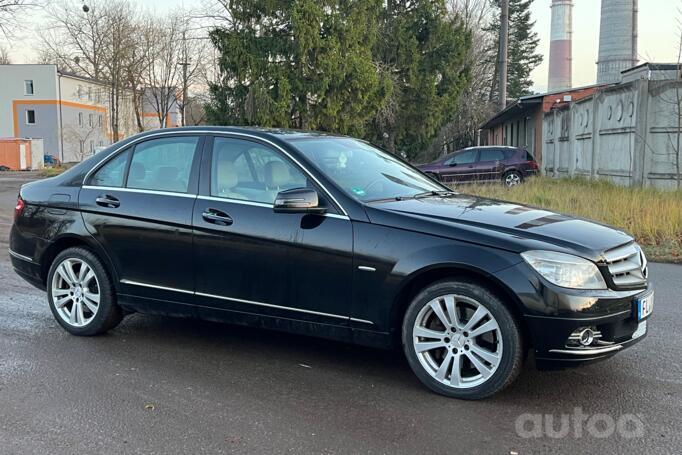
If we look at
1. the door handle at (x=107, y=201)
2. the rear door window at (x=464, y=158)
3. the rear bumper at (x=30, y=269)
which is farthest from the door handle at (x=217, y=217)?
the rear door window at (x=464, y=158)

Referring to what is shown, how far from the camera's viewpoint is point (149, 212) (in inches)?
192

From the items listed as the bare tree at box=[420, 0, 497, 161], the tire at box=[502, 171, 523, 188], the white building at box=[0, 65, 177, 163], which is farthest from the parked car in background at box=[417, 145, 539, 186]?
the white building at box=[0, 65, 177, 163]

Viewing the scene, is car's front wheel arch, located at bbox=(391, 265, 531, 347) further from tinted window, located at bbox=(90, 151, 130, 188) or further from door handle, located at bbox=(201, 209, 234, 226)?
tinted window, located at bbox=(90, 151, 130, 188)

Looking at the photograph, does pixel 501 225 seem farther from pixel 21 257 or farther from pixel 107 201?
pixel 21 257

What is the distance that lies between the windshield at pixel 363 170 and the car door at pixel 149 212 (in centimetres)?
94

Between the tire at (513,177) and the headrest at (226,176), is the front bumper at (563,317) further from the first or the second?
the tire at (513,177)

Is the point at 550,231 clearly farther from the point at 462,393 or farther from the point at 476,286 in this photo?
the point at 462,393

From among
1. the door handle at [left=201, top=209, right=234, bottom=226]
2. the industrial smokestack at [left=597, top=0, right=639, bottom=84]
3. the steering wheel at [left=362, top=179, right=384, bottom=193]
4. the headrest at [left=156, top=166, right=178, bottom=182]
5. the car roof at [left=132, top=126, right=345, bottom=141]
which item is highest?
the industrial smokestack at [left=597, top=0, right=639, bottom=84]

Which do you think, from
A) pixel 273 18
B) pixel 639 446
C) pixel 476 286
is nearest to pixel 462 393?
pixel 476 286

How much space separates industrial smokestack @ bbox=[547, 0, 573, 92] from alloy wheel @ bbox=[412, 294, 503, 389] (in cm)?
5172

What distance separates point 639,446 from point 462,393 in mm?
1000

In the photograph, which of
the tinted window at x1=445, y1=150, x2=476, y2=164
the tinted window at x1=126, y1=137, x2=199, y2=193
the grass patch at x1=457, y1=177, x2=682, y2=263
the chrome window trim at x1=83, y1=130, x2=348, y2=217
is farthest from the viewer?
the tinted window at x1=445, y1=150, x2=476, y2=164

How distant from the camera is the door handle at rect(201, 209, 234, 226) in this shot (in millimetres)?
4555

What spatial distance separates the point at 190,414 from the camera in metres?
3.73
